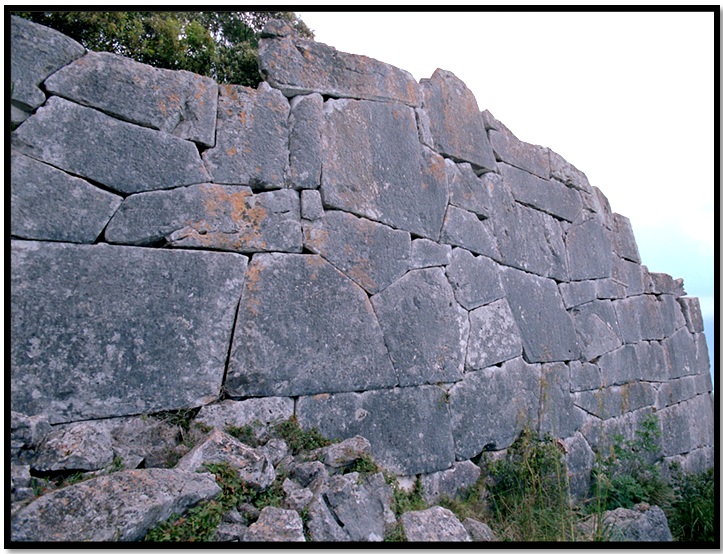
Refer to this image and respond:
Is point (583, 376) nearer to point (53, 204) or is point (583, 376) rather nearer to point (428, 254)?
point (428, 254)

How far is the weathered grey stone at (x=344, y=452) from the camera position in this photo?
113 inches

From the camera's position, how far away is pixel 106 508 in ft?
7.21

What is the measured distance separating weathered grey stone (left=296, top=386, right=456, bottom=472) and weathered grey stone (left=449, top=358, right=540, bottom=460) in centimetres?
17

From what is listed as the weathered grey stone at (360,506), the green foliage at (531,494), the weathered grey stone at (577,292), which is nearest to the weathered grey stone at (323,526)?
the weathered grey stone at (360,506)

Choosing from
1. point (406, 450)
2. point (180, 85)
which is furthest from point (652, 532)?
point (180, 85)

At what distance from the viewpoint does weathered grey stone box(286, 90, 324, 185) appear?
3381 millimetres

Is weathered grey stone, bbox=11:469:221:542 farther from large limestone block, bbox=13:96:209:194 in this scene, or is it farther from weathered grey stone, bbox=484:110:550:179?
weathered grey stone, bbox=484:110:550:179

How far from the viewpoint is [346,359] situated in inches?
132

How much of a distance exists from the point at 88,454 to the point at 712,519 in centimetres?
431

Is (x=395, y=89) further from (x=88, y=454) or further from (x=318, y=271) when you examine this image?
(x=88, y=454)

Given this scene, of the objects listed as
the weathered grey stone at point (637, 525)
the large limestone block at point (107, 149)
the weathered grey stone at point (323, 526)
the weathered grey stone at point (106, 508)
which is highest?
the large limestone block at point (107, 149)

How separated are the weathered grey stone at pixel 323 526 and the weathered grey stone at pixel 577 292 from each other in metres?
3.64

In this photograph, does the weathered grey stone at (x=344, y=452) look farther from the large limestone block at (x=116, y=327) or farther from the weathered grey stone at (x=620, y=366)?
the weathered grey stone at (x=620, y=366)

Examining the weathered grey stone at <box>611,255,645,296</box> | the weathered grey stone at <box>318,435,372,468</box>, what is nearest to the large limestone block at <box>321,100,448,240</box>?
the weathered grey stone at <box>318,435,372,468</box>
